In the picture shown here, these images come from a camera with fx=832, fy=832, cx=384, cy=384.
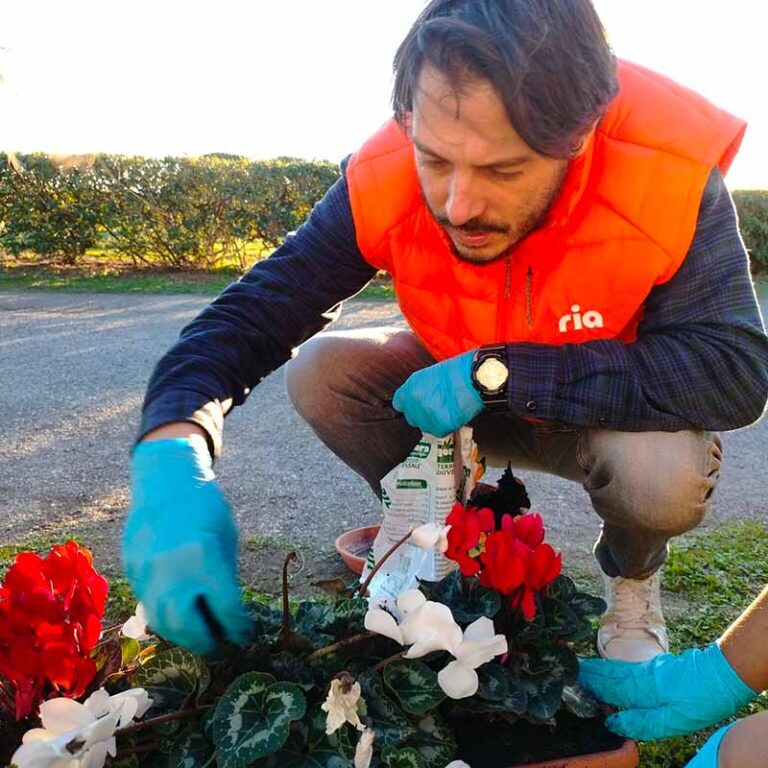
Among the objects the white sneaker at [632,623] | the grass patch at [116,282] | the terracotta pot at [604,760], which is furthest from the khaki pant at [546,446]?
the grass patch at [116,282]

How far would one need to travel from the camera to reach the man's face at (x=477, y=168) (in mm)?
1543

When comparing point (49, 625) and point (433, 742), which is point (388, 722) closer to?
point (433, 742)

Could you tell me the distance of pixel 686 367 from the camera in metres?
1.71

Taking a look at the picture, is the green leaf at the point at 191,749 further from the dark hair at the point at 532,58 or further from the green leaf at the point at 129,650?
the dark hair at the point at 532,58

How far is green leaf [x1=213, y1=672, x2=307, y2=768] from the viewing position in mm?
1156

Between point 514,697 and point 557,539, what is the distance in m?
1.42

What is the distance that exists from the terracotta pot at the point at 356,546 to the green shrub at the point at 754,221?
913 cm

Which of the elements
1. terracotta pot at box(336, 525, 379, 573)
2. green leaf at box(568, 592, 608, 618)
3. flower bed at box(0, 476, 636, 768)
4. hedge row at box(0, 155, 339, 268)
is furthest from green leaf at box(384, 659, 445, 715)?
hedge row at box(0, 155, 339, 268)

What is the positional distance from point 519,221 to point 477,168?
0.61ft

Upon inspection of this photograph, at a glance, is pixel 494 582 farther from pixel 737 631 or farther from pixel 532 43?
pixel 532 43

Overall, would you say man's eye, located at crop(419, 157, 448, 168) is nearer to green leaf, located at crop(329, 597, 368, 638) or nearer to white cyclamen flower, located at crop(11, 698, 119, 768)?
green leaf, located at crop(329, 597, 368, 638)

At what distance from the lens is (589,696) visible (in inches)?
58.3

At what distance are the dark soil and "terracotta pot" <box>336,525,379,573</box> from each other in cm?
87

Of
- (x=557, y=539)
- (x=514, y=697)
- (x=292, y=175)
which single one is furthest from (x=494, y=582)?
(x=292, y=175)
